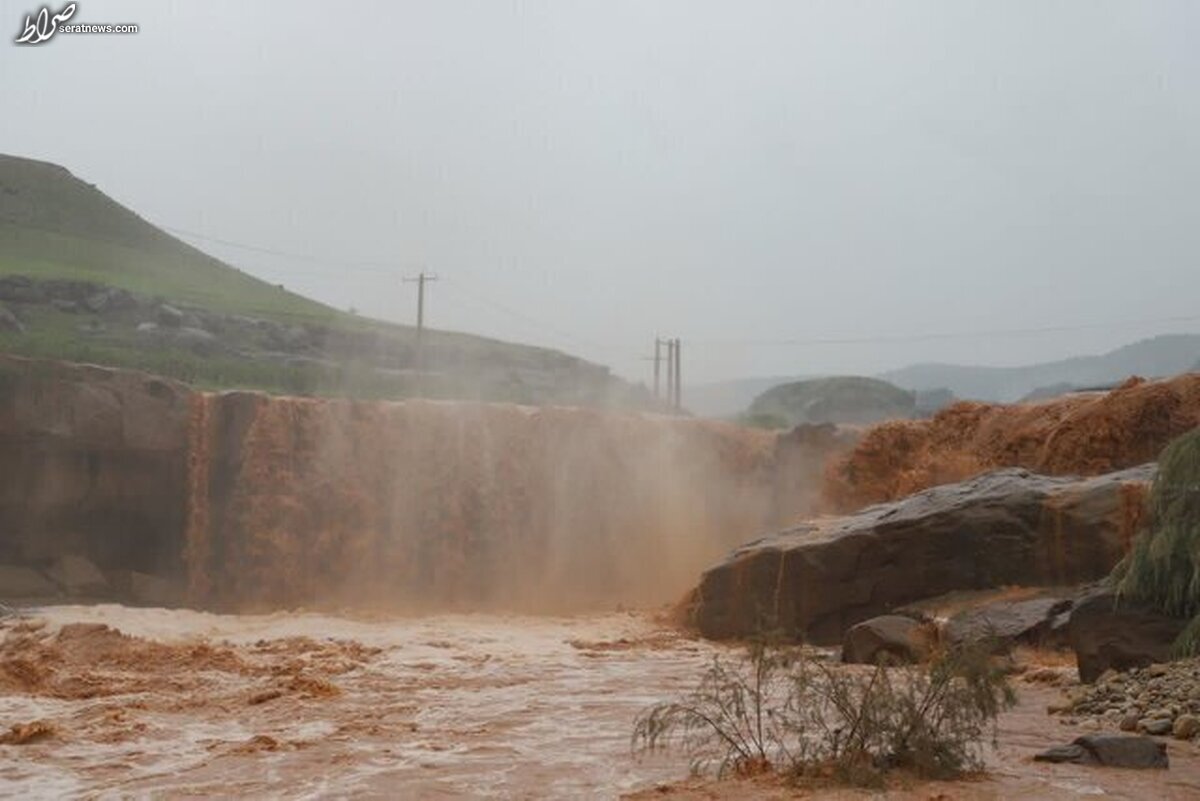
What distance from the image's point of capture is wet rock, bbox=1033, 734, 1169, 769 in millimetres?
7582

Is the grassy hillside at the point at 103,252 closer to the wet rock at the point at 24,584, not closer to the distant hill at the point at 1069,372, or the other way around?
the wet rock at the point at 24,584

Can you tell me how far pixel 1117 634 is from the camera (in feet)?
35.7

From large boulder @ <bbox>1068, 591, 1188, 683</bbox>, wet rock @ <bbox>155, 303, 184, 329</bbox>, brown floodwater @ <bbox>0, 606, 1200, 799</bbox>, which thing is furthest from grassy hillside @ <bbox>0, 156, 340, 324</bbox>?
large boulder @ <bbox>1068, 591, 1188, 683</bbox>

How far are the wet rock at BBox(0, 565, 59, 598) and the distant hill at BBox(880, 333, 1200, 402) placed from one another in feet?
248

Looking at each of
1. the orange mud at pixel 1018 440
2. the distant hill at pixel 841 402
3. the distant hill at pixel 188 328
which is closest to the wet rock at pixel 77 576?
the orange mud at pixel 1018 440

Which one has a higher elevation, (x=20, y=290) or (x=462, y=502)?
(x=20, y=290)

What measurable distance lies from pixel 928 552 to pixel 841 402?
173 ft

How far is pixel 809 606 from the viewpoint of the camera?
16.5m

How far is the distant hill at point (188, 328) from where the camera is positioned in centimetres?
5031

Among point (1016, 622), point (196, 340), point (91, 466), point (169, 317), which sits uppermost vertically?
point (169, 317)

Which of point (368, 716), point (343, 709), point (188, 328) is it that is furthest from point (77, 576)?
point (188, 328)

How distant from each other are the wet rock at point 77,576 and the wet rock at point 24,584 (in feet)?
0.62

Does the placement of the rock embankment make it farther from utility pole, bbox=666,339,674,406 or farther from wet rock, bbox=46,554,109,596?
utility pole, bbox=666,339,674,406

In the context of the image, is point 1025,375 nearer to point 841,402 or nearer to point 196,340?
point 841,402
